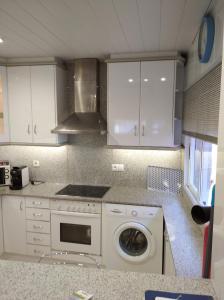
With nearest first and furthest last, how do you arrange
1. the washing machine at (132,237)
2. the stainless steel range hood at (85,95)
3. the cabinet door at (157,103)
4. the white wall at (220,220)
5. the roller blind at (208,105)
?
the white wall at (220,220)
the roller blind at (208,105)
the washing machine at (132,237)
the cabinet door at (157,103)
the stainless steel range hood at (85,95)

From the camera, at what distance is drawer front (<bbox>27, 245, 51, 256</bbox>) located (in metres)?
2.77

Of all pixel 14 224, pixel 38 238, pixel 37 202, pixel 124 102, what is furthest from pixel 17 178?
pixel 124 102

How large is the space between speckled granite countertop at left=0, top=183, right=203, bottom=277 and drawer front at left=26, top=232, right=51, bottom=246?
0.49 metres

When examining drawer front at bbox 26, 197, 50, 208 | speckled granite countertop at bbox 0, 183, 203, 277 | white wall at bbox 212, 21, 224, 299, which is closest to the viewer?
white wall at bbox 212, 21, 224, 299

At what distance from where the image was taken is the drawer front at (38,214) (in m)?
2.74

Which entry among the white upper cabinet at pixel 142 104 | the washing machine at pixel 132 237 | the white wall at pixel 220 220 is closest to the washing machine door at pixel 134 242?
the washing machine at pixel 132 237

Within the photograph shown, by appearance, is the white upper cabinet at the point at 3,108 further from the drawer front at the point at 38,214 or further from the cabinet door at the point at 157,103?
the cabinet door at the point at 157,103

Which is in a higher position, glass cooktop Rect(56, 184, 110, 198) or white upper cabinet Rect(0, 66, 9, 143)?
white upper cabinet Rect(0, 66, 9, 143)

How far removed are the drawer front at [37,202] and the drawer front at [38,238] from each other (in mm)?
350

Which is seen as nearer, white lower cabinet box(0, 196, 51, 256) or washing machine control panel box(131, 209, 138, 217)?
washing machine control panel box(131, 209, 138, 217)

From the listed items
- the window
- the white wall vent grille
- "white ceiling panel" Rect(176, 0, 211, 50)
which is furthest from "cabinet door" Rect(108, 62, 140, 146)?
the window

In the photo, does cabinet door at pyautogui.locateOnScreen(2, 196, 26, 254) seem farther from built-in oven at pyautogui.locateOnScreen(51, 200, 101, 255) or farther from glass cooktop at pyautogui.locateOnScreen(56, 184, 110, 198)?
glass cooktop at pyautogui.locateOnScreen(56, 184, 110, 198)

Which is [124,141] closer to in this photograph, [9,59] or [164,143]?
[164,143]

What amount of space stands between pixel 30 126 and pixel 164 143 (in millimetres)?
1682
